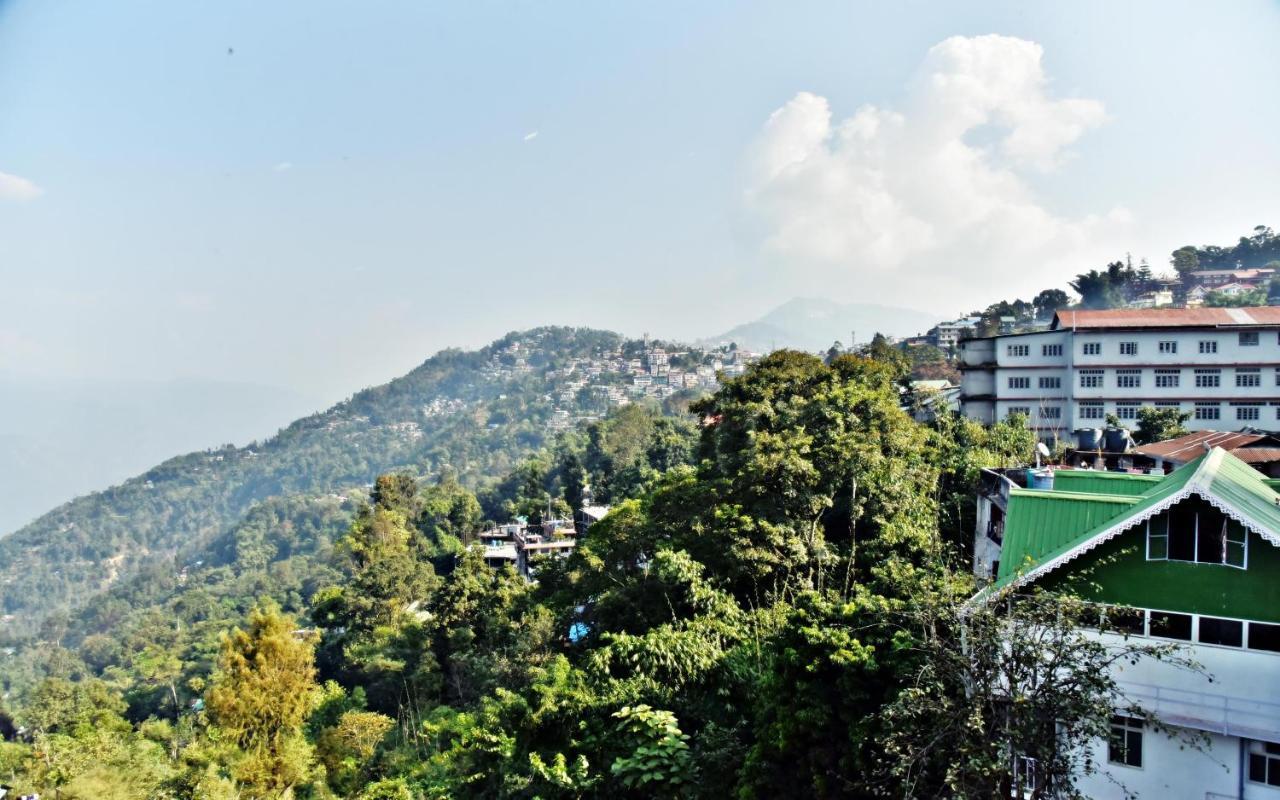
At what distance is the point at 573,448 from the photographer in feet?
188

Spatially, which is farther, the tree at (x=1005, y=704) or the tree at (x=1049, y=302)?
the tree at (x=1049, y=302)

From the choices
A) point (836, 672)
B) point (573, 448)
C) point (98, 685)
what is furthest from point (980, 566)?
point (573, 448)

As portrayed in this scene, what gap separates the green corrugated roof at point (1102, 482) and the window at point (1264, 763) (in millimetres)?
2494

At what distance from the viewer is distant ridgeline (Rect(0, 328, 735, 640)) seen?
86938mm

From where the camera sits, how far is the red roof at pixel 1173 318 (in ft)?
58.0

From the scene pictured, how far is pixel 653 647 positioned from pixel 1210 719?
4909mm

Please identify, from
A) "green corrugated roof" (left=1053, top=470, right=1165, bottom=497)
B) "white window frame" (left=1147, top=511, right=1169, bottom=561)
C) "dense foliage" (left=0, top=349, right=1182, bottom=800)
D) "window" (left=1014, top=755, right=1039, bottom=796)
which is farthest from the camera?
"green corrugated roof" (left=1053, top=470, right=1165, bottom=497)

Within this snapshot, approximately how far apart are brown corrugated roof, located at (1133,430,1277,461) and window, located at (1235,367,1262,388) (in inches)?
191

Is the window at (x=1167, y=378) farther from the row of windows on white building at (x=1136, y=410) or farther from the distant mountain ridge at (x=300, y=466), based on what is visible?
the distant mountain ridge at (x=300, y=466)

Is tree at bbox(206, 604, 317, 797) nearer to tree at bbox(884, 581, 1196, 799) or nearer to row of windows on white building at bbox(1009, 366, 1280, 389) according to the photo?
tree at bbox(884, 581, 1196, 799)

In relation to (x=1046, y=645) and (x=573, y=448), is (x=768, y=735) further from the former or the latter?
(x=573, y=448)

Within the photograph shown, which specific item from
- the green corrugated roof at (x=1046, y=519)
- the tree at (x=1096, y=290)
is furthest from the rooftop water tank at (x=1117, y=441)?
the tree at (x=1096, y=290)

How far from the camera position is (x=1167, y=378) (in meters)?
→ 18.5

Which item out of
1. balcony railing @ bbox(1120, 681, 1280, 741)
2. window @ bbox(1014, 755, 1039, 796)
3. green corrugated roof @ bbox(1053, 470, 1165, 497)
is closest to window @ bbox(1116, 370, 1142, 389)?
green corrugated roof @ bbox(1053, 470, 1165, 497)
